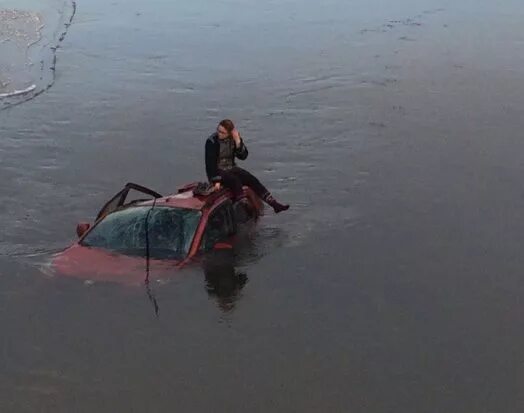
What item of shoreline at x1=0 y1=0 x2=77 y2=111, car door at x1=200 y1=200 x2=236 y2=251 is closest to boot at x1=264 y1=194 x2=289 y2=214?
car door at x1=200 y1=200 x2=236 y2=251

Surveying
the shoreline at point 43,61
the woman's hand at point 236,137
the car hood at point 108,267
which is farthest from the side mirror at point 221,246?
the shoreline at point 43,61

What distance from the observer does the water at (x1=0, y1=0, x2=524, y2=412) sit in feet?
28.1

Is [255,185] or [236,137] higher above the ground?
[236,137]

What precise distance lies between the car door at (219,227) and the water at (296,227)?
0.42 m

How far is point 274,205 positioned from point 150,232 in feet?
8.29

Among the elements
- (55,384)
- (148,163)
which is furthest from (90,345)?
(148,163)

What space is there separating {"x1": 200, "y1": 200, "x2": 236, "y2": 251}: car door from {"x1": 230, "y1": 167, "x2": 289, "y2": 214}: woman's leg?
0.86m

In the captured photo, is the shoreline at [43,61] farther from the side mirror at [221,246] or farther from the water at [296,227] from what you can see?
the side mirror at [221,246]

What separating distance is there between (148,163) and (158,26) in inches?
577

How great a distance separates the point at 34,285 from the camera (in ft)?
34.5

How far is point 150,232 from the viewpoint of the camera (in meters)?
10.6

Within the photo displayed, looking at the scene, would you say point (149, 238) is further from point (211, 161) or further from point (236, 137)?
point (236, 137)

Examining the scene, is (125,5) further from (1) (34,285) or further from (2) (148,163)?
(1) (34,285)

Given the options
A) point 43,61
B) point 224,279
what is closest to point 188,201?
point 224,279
